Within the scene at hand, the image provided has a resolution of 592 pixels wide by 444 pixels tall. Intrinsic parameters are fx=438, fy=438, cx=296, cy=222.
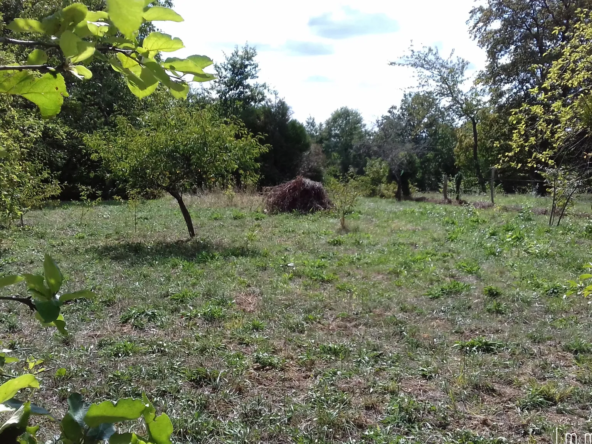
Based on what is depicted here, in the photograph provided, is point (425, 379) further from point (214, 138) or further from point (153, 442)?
point (214, 138)

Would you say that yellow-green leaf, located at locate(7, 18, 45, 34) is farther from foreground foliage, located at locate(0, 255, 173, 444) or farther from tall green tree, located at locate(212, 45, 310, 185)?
tall green tree, located at locate(212, 45, 310, 185)

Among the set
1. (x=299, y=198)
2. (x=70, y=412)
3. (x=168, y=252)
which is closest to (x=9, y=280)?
(x=70, y=412)

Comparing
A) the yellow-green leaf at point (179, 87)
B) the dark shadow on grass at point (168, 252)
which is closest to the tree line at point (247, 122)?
the yellow-green leaf at point (179, 87)

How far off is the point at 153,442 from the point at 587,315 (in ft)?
16.0

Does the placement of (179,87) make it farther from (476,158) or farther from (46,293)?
(476,158)

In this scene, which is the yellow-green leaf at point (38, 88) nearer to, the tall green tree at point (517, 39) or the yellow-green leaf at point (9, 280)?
the yellow-green leaf at point (9, 280)

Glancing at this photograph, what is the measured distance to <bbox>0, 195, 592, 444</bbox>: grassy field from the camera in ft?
9.05

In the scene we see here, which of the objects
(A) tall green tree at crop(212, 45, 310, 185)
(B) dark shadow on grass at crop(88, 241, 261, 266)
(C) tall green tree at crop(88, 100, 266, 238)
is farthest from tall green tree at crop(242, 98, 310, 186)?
(B) dark shadow on grass at crop(88, 241, 261, 266)

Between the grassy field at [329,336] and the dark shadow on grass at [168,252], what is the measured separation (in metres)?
0.03

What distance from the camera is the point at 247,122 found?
66.1ft

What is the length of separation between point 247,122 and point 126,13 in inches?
798

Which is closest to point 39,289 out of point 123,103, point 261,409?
point 261,409

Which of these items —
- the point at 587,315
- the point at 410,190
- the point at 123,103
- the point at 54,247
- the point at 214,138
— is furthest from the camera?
the point at 410,190

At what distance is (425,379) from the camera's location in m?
3.22
